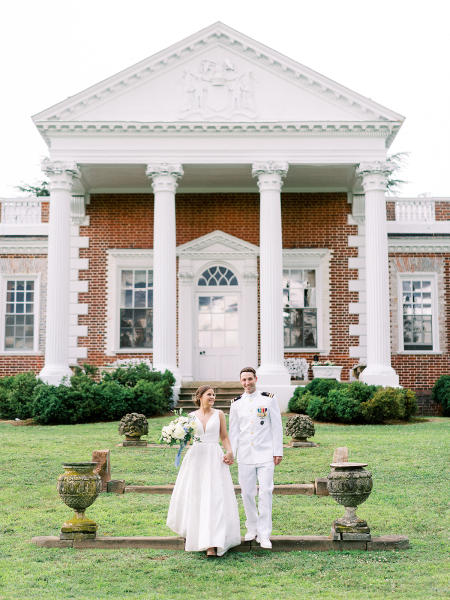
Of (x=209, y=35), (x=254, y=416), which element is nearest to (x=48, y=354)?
(x=209, y=35)

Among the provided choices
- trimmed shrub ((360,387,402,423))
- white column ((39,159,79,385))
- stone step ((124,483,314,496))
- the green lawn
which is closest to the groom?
the green lawn

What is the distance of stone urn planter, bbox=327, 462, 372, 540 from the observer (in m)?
7.40

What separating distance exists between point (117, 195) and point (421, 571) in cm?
1898

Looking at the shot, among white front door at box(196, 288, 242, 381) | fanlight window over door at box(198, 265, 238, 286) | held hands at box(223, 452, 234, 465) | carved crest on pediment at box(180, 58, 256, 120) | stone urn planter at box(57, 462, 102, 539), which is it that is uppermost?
carved crest on pediment at box(180, 58, 256, 120)

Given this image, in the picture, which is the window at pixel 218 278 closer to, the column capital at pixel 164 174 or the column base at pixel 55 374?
the column capital at pixel 164 174

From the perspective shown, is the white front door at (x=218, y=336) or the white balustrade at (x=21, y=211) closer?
the white front door at (x=218, y=336)

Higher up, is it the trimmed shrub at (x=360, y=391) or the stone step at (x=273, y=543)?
the trimmed shrub at (x=360, y=391)

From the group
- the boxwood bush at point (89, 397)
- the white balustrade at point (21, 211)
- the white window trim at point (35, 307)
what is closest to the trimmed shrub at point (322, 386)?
the boxwood bush at point (89, 397)

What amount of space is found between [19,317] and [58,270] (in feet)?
13.3

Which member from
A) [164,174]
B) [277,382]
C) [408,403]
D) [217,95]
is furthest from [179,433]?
[217,95]

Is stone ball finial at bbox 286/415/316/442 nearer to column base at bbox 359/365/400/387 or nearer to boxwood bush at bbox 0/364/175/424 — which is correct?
boxwood bush at bbox 0/364/175/424

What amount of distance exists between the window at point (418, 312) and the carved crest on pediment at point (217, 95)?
7520 millimetres

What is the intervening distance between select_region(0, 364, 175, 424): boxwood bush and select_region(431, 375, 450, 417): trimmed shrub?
8008 mm

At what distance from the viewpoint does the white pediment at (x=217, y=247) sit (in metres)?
23.5
